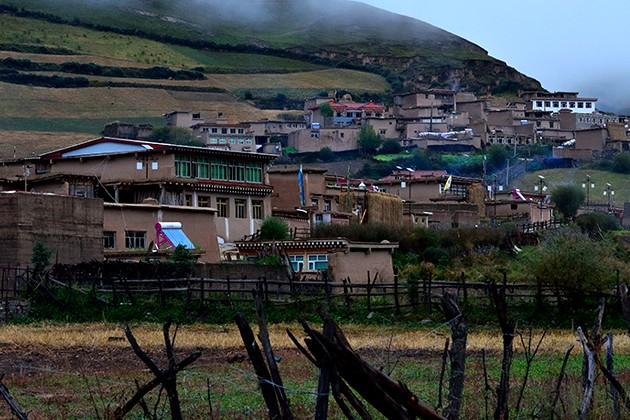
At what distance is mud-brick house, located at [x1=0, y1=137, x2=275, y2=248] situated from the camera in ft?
198

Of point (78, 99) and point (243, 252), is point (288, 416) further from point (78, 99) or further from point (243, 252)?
point (78, 99)

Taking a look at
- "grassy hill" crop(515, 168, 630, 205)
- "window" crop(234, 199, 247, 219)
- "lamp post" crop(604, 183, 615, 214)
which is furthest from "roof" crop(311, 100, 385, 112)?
"window" crop(234, 199, 247, 219)

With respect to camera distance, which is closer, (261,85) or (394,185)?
(394,185)

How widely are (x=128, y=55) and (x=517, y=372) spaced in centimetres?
17903

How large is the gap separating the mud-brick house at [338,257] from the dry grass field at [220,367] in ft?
59.0

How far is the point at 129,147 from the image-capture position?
6244cm

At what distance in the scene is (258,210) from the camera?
2537 inches

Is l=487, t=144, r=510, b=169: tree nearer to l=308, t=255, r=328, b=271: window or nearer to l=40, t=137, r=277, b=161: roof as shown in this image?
l=40, t=137, r=277, b=161: roof

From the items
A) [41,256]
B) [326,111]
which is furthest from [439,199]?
[326,111]

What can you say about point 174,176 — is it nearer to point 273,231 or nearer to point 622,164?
point 273,231

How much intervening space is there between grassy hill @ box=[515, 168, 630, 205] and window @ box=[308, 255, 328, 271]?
69709 millimetres

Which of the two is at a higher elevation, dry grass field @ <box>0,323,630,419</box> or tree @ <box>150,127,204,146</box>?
tree @ <box>150,127,204,146</box>

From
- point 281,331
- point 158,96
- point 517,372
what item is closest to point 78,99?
point 158,96

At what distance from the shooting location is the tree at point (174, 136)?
133 metres
